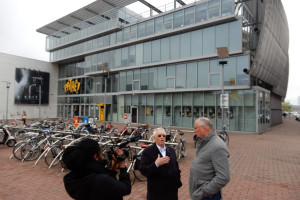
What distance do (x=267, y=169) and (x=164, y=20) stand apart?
62.3 ft

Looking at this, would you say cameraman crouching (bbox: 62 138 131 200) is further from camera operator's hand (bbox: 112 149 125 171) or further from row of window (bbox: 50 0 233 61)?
row of window (bbox: 50 0 233 61)

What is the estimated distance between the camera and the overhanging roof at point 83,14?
27178mm

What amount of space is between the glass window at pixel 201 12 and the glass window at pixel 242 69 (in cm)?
529

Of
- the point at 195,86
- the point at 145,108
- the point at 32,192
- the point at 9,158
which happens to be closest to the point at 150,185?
the point at 32,192

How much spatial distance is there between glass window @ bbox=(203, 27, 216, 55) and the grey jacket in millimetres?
17630

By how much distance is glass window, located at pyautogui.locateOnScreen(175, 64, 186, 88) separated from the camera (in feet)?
67.4

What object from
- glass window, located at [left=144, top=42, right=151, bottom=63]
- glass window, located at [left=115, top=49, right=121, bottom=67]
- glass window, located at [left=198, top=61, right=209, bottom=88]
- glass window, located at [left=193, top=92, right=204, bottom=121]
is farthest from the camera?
glass window, located at [left=115, top=49, right=121, bottom=67]

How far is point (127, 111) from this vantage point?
996 inches

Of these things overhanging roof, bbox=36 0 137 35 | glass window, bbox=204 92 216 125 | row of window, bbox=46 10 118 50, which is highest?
overhanging roof, bbox=36 0 137 35

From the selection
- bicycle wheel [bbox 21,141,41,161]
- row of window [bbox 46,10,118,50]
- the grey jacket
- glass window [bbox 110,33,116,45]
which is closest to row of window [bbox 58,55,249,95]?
glass window [bbox 110,33,116,45]

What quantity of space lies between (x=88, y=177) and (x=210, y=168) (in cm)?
139

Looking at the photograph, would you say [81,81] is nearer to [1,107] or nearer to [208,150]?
[1,107]

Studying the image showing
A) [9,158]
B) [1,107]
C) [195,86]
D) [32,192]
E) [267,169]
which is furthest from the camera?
[1,107]

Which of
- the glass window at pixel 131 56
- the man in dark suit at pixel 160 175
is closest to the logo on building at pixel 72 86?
the glass window at pixel 131 56
